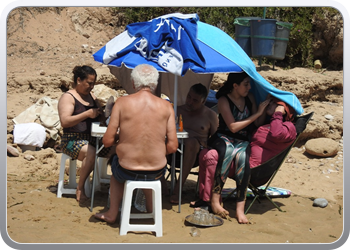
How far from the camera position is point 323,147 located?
8570 millimetres

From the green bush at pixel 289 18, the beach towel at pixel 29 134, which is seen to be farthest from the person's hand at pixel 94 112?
the green bush at pixel 289 18

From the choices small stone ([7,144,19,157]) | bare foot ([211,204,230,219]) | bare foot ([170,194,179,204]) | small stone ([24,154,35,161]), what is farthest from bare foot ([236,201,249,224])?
small stone ([7,144,19,157])

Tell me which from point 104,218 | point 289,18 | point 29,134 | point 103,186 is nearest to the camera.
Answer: point 104,218

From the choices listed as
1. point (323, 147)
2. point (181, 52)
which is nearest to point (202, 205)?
point (181, 52)

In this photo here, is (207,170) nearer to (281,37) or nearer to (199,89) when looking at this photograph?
(199,89)

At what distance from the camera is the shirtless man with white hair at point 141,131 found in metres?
4.45

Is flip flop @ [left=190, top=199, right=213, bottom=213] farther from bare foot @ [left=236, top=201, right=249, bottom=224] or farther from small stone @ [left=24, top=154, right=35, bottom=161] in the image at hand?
small stone @ [left=24, top=154, right=35, bottom=161]

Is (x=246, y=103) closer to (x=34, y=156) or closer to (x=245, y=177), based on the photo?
(x=245, y=177)

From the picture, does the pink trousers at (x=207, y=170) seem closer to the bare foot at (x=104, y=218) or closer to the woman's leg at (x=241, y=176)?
the woman's leg at (x=241, y=176)

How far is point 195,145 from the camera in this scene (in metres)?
5.57

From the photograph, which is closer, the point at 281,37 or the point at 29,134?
the point at 29,134

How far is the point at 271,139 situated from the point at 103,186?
2453 mm

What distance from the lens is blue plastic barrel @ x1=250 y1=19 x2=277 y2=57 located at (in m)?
10.0

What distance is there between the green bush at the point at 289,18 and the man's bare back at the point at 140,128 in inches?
314
